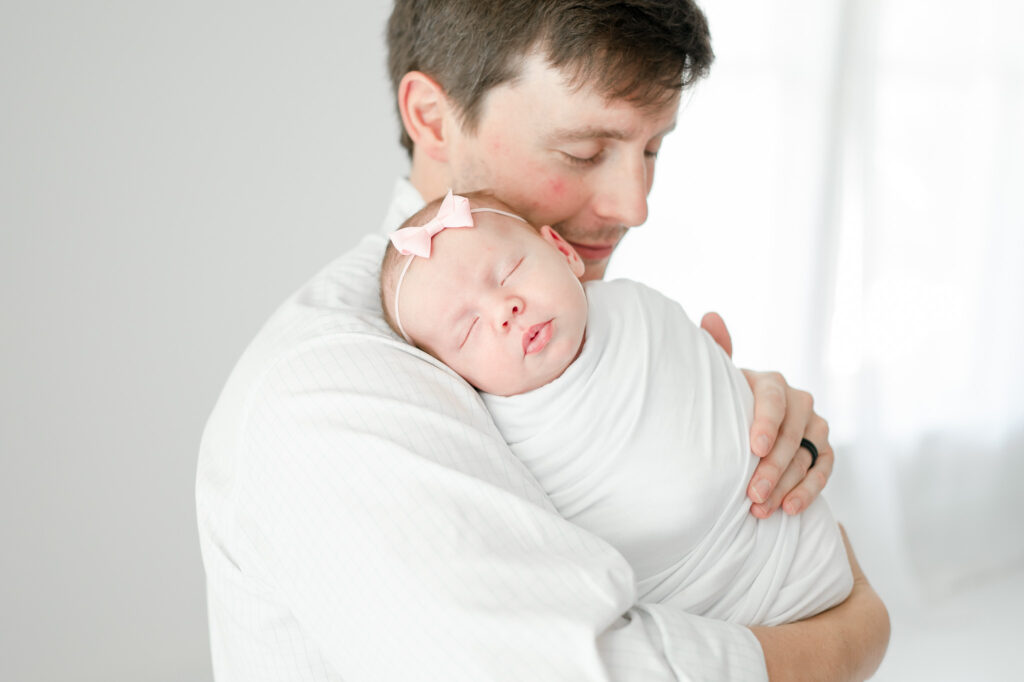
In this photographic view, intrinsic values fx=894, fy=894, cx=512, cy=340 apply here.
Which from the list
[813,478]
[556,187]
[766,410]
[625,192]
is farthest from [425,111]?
[813,478]

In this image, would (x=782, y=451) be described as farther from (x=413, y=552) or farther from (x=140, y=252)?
(x=140, y=252)

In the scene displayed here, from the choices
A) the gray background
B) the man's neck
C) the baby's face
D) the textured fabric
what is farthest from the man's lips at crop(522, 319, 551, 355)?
the gray background

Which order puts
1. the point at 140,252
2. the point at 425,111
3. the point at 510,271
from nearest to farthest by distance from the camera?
the point at 510,271, the point at 425,111, the point at 140,252

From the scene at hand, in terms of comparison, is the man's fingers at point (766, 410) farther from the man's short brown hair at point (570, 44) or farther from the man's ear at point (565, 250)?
the man's short brown hair at point (570, 44)

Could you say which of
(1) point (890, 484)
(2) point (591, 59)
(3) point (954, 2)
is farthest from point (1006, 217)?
(2) point (591, 59)

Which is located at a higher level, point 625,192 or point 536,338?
point 625,192

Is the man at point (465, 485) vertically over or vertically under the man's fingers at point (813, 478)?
over

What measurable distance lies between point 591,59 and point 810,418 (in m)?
0.72

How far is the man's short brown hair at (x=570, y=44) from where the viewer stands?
1.38 meters

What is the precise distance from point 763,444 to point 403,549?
614 mm

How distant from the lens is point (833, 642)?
1.22m

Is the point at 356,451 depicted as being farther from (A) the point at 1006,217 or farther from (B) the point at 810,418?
(A) the point at 1006,217

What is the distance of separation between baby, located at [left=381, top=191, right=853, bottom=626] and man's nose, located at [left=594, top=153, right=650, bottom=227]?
0.22 metres

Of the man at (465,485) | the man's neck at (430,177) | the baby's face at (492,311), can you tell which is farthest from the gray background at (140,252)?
the baby's face at (492,311)
